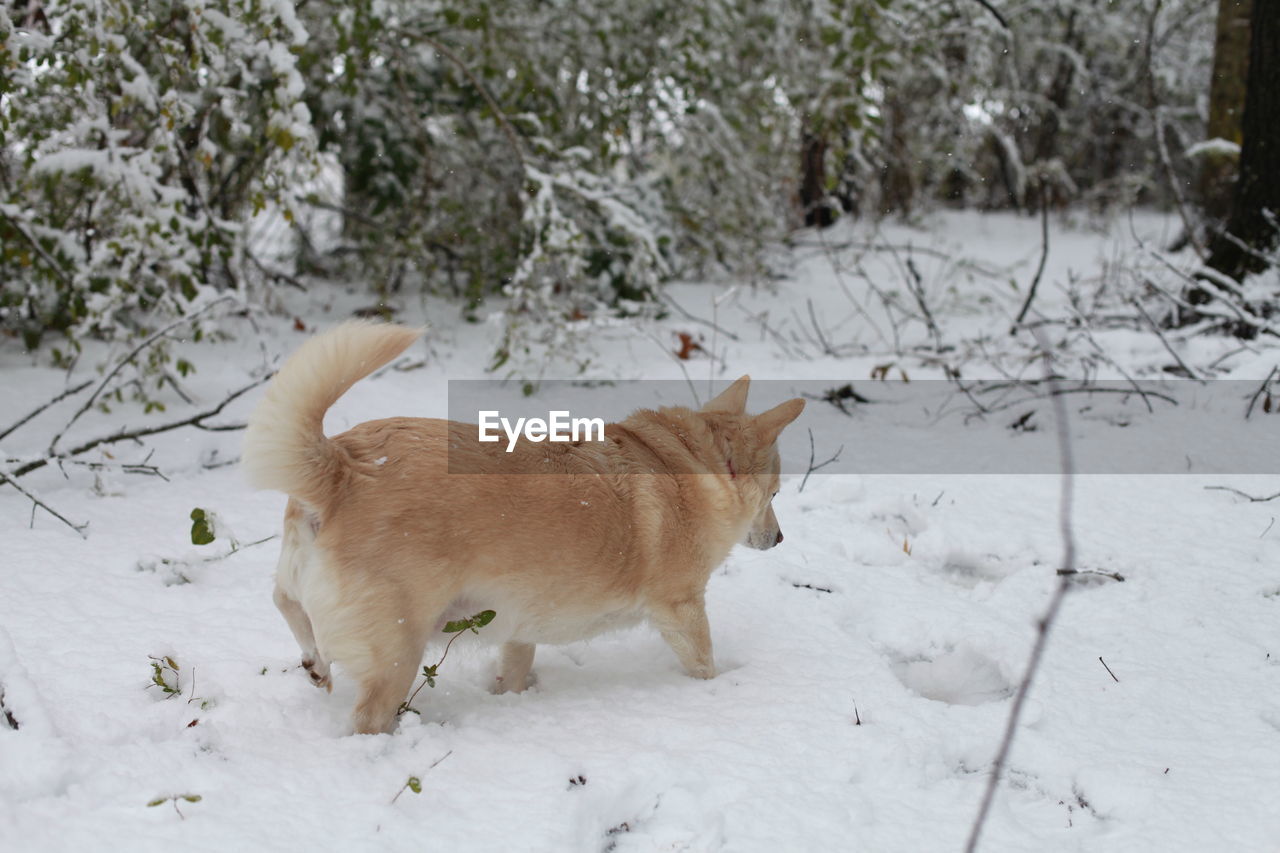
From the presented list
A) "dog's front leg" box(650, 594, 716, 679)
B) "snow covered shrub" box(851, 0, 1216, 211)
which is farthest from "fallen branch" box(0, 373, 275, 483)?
"snow covered shrub" box(851, 0, 1216, 211)

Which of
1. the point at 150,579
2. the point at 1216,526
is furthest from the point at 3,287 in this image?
the point at 1216,526

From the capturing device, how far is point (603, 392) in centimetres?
530

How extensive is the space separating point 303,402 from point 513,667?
973mm

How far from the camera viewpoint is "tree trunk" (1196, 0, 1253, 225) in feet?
23.2

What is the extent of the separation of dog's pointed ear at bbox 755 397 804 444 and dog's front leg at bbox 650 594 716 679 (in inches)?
23.4

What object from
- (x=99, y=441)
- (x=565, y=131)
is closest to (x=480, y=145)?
(x=565, y=131)

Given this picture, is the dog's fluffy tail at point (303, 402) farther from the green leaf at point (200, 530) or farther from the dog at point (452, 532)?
the green leaf at point (200, 530)

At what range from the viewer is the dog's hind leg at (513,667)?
8.30 feet

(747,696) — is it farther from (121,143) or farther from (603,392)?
(121,143)

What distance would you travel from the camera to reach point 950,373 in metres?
4.83

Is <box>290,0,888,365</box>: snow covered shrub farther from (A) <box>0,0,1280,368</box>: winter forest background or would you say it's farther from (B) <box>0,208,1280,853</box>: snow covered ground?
(B) <box>0,208,1280,853</box>: snow covered ground

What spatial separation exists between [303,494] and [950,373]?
3.69 meters

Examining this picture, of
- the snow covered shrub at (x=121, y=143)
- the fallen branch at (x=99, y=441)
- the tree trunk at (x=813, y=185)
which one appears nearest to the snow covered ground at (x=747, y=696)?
the fallen branch at (x=99, y=441)

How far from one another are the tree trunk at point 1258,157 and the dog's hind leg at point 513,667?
4.54 meters
